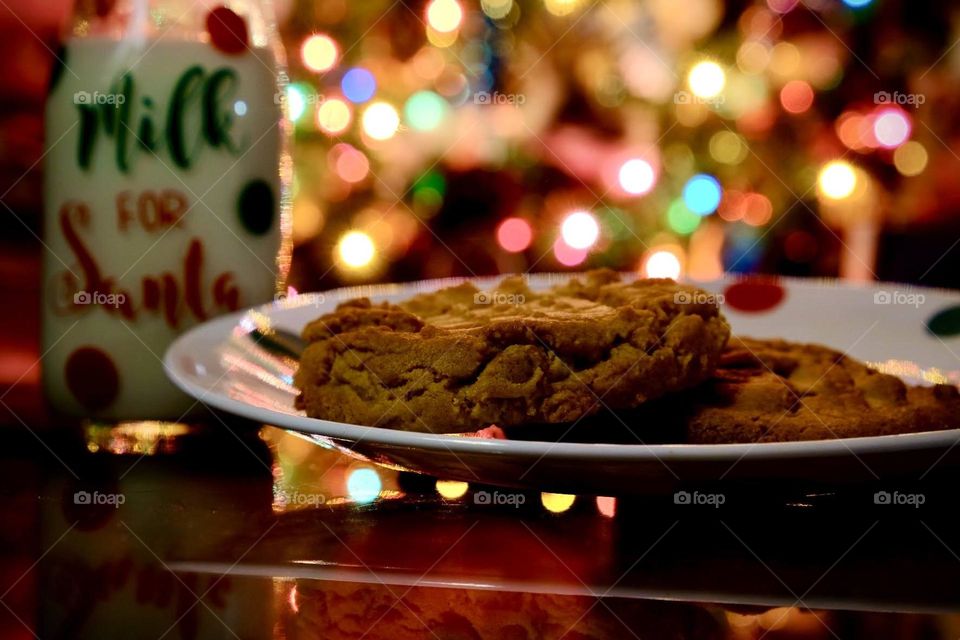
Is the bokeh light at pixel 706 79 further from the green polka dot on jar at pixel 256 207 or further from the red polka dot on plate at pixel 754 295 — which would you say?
the green polka dot on jar at pixel 256 207

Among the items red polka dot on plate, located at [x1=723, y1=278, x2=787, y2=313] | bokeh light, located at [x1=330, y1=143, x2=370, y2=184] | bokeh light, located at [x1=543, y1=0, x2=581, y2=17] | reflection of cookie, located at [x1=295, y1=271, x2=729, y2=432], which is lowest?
reflection of cookie, located at [x1=295, y1=271, x2=729, y2=432]

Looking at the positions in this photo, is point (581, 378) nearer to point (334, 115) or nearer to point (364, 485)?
point (364, 485)

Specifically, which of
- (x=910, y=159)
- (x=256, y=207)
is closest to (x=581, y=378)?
(x=256, y=207)

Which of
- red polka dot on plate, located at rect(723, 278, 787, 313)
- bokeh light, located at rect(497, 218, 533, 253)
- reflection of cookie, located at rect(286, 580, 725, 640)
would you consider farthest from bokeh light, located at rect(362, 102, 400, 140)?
reflection of cookie, located at rect(286, 580, 725, 640)

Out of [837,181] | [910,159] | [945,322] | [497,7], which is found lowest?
[945,322]

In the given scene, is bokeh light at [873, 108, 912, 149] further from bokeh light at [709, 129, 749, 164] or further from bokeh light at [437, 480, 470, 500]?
bokeh light at [437, 480, 470, 500]

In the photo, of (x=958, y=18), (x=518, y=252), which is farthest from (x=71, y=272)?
(x=958, y=18)
